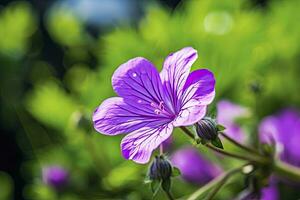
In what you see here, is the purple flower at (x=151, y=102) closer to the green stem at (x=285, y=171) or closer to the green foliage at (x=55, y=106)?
the green stem at (x=285, y=171)

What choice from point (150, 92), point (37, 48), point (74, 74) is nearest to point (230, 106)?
point (150, 92)

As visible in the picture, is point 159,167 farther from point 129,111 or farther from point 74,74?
point 74,74

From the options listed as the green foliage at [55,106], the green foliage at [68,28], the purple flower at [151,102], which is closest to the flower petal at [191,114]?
the purple flower at [151,102]

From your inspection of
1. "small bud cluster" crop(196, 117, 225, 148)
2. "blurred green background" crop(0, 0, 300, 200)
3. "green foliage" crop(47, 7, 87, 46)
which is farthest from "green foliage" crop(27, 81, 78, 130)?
"small bud cluster" crop(196, 117, 225, 148)

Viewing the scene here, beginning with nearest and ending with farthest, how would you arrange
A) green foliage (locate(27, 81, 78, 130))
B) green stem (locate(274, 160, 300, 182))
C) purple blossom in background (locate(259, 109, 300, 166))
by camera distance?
green stem (locate(274, 160, 300, 182))
purple blossom in background (locate(259, 109, 300, 166))
green foliage (locate(27, 81, 78, 130))

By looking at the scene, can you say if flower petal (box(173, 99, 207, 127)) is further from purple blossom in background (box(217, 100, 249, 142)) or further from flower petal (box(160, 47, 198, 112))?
purple blossom in background (box(217, 100, 249, 142))
